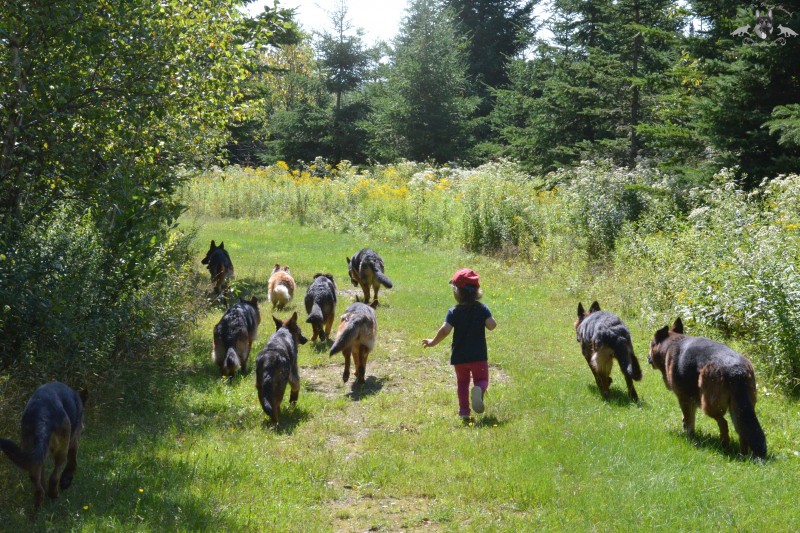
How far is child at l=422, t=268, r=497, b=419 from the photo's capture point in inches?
299

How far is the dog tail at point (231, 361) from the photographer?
8742 mm

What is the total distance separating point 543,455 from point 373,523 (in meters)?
2.01

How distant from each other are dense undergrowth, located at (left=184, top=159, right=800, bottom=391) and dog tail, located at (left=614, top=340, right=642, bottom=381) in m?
1.78

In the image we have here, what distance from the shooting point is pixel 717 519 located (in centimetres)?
497

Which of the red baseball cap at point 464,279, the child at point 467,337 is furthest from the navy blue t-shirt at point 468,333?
the red baseball cap at point 464,279

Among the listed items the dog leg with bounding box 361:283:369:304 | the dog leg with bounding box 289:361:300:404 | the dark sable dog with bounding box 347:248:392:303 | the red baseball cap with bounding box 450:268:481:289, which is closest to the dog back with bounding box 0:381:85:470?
the dog leg with bounding box 289:361:300:404

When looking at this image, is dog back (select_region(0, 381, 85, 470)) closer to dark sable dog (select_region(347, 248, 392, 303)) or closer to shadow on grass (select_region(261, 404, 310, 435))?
shadow on grass (select_region(261, 404, 310, 435))

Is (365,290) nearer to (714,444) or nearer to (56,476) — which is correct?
(714,444)

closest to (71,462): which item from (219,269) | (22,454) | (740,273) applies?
(22,454)

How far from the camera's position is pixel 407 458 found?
6.42 metres

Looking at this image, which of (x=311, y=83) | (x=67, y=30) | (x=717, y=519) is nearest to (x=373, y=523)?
(x=717, y=519)

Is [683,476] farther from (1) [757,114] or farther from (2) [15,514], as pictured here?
(1) [757,114]

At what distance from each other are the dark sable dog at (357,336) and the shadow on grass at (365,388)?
100 millimetres

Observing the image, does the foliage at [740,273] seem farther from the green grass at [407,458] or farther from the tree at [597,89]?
the tree at [597,89]
